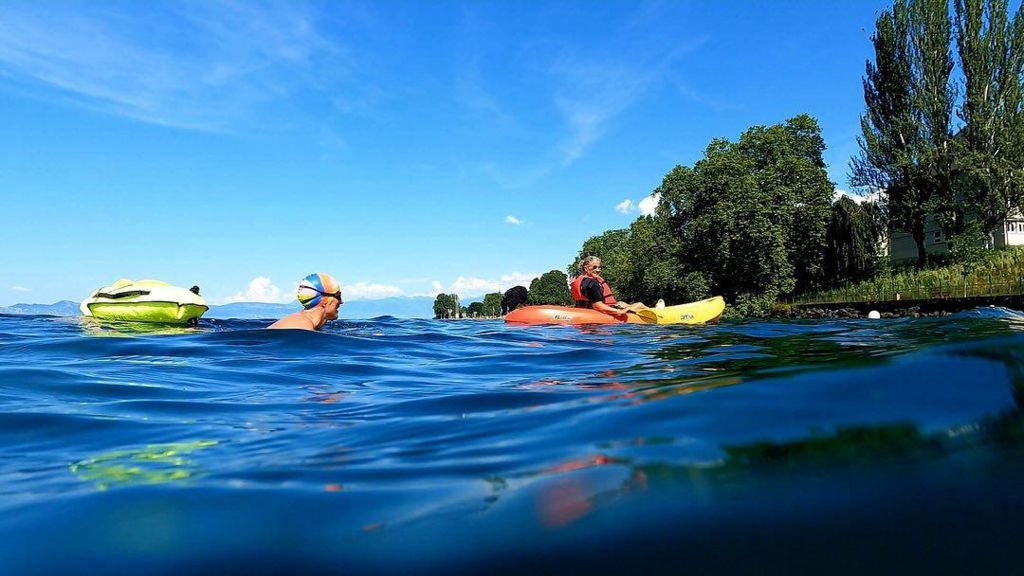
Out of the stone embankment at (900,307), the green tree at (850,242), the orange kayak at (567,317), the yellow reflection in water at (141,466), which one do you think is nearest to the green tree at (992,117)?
the green tree at (850,242)

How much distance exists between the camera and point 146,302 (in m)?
10.8

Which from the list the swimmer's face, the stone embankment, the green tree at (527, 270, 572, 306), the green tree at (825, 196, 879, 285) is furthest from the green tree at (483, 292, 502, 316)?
the swimmer's face

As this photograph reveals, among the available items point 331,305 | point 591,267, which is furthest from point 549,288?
point 331,305

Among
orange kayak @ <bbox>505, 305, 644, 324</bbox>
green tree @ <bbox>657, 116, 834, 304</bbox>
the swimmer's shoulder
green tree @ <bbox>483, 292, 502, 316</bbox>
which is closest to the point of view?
the swimmer's shoulder

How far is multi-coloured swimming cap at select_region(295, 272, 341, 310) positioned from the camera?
332 inches

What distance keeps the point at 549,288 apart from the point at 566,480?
9405cm

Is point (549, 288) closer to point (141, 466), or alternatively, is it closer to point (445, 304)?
point (445, 304)

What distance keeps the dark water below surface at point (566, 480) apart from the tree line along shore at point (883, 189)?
31.7 m

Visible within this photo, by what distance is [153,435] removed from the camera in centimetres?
286

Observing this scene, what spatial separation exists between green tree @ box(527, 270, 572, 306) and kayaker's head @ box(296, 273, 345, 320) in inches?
3183

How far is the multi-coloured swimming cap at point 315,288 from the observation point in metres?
8.43

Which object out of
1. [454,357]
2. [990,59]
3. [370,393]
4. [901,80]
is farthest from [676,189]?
[370,393]

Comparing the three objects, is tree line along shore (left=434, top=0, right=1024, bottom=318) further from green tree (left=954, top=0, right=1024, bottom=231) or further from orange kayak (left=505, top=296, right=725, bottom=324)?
orange kayak (left=505, top=296, right=725, bottom=324)

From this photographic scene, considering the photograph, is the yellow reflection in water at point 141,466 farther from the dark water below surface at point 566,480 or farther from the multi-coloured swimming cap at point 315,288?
the multi-coloured swimming cap at point 315,288
